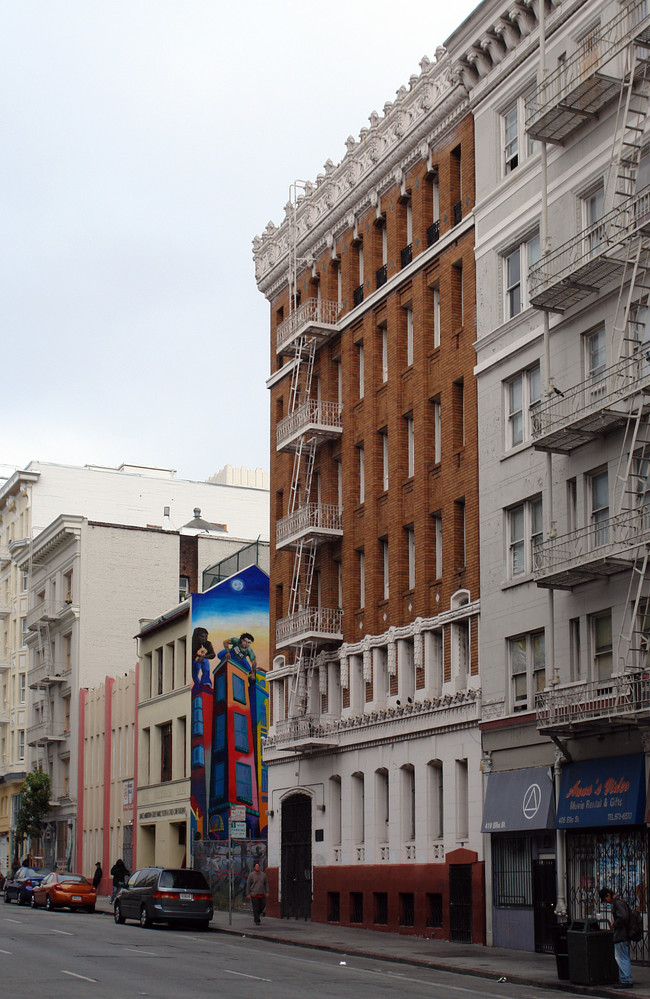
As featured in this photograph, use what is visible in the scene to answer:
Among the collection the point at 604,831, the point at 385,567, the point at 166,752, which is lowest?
the point at 604,831

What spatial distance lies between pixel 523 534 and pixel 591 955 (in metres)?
11.5

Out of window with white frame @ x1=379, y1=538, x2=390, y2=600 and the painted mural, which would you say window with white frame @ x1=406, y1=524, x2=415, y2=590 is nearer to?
window with white frame @ x1=379, y1=538, x2=390, y2=600

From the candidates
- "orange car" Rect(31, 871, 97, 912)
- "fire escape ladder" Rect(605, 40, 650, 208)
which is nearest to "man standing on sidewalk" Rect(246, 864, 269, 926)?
"orange car" Rect(31, 871, 97, 912)

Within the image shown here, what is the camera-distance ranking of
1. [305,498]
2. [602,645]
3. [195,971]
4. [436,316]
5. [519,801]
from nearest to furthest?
[195,971] → [602,645] → [519,801] → [436,316] → [305,498]

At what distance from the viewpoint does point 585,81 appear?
95.2 feet

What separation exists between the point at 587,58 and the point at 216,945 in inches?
849

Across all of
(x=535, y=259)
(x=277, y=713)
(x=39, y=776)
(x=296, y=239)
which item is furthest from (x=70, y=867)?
A: (x=535, y=259)

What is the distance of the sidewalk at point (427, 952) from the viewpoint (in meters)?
23.7

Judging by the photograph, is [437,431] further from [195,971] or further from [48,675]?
[48,675]

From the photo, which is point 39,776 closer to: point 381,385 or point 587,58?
point 381,385

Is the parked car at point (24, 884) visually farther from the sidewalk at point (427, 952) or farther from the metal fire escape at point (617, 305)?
the metal fire escape at point (617, 305)

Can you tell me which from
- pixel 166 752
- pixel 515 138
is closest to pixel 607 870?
pixel 515 138

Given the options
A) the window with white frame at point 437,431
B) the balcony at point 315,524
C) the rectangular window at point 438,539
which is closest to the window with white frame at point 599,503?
the rectangular window at point 438,539

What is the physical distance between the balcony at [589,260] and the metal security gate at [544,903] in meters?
12.2
